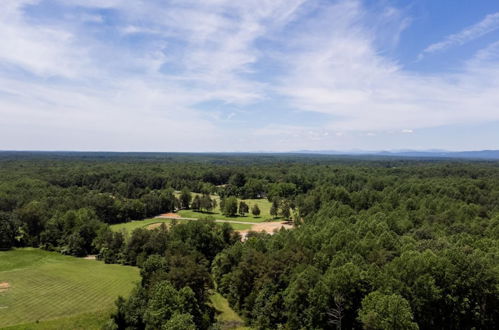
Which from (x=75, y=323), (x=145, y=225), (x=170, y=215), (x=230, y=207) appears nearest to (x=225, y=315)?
(x=75, y=323)

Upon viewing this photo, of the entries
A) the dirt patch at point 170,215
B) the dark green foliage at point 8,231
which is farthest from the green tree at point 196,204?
the dark green foliage at point 8,231

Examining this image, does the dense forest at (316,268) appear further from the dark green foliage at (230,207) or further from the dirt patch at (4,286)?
the dark green foliage at (230,207)

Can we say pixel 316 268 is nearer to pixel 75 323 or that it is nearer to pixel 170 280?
pixel 170 280

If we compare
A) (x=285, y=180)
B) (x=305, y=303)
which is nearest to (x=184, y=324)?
(x=305, y=303)

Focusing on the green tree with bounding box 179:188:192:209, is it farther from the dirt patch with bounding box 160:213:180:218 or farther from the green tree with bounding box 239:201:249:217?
the green tree with bounding box 239:201:249:217

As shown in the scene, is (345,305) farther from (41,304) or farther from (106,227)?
(106,227)

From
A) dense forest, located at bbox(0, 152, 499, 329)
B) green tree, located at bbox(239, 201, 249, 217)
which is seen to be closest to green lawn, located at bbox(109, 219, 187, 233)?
dense forest, located at bbox(0, 152, 499, 329)
